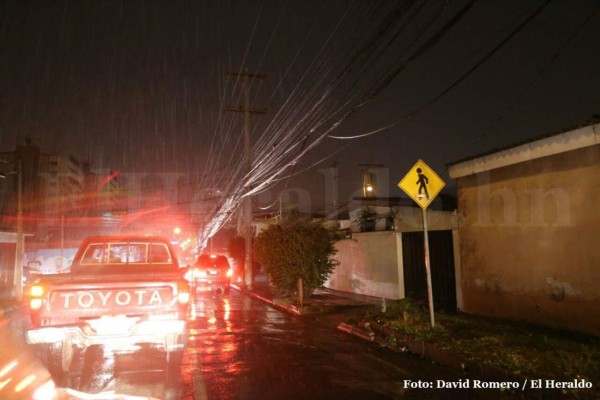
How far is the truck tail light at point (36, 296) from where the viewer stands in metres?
6.09

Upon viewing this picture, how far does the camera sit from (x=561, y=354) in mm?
6559

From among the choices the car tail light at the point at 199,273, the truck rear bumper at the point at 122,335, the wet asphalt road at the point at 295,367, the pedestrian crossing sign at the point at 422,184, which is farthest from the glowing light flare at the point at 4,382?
the car tail light at the point at 199,273

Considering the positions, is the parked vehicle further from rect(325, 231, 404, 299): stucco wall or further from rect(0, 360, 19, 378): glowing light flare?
rect(0, 360, 19, 378): glowing light flare

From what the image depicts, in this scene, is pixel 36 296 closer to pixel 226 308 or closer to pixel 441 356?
pixel 441 356

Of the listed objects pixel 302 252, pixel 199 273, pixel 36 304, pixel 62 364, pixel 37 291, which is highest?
pixel 302 252

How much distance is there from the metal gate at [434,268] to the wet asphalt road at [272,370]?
11.7 ft

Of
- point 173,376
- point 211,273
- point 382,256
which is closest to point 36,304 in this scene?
point 173,376

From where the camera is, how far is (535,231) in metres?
9.71

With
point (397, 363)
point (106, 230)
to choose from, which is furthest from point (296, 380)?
point (106, 230)

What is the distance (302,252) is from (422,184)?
7.08 meters

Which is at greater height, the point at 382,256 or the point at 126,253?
the point at 126,253

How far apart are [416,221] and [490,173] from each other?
3445 mm

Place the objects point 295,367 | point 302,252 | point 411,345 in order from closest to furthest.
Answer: point 295,367 → point 411,345 → point 302,252

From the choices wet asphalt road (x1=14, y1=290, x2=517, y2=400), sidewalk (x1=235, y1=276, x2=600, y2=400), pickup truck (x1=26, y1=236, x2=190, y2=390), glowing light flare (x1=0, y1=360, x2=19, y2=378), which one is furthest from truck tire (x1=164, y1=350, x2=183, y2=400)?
sidewalk (x1=235, y1=276, x2=600, y2=400)
